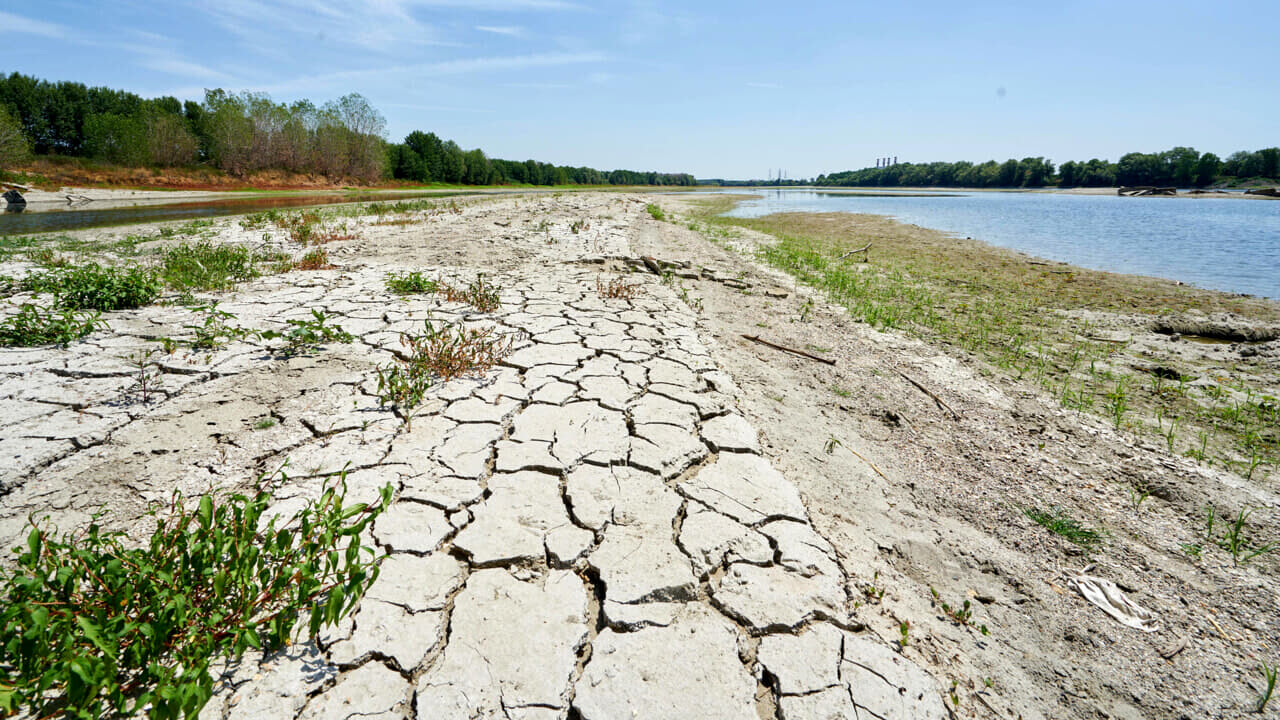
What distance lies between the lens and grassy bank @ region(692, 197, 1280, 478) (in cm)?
350

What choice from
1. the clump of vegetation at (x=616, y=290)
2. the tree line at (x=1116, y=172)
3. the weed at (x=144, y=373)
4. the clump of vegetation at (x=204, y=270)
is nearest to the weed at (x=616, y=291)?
the clump of vegetation at (x=616, y=290)

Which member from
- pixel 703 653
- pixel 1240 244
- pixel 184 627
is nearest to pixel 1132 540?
pixel 703 653

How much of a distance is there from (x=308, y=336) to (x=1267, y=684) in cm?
509

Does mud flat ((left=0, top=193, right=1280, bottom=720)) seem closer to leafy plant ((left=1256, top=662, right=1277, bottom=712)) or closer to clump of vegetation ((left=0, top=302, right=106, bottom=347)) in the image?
leafy plant ((left=1256, top=662, right=1277, bottom=712))

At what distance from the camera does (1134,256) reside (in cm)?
1245

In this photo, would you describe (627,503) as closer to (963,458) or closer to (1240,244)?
(963,458)

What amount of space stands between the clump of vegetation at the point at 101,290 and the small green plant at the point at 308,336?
1743 millimetres

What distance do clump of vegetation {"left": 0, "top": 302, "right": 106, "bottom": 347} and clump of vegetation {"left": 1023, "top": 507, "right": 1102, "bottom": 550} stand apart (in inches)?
239

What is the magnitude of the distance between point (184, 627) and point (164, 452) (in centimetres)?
144

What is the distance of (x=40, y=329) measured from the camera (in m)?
3.61

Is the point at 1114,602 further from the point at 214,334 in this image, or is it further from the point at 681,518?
the point at 214,334

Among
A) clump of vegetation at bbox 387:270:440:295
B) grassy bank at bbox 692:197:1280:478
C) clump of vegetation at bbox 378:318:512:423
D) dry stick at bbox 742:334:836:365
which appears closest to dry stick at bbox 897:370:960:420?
dry stick at bbox 742:334:836:365

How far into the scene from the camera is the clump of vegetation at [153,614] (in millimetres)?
1194

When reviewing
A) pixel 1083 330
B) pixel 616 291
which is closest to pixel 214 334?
pixel 616 291
